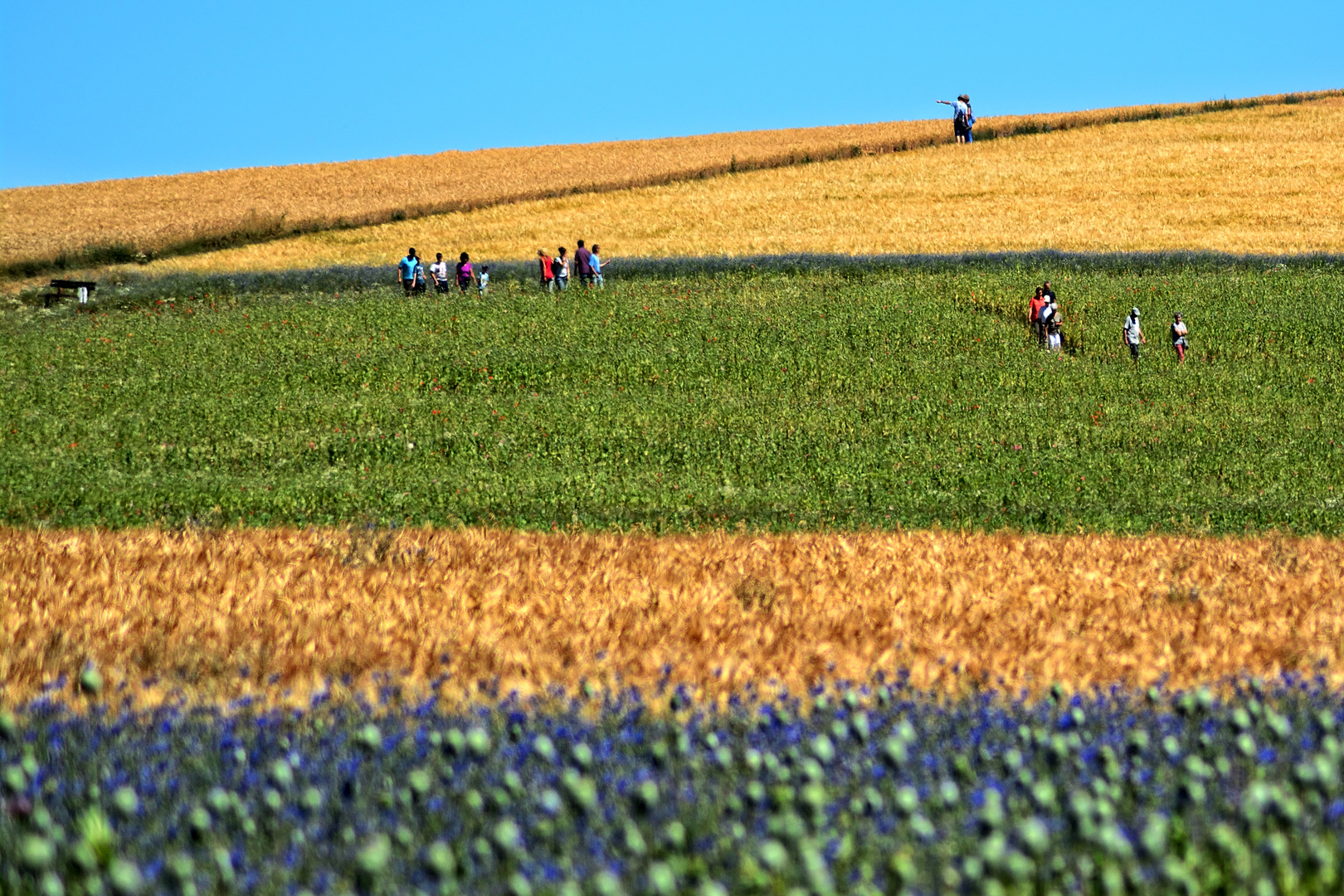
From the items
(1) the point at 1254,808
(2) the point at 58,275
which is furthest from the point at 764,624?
(2) the point at 58,275

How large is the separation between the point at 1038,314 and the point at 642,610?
2696cm

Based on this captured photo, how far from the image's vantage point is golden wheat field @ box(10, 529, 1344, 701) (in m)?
6.74

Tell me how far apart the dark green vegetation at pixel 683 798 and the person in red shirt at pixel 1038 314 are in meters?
28.0

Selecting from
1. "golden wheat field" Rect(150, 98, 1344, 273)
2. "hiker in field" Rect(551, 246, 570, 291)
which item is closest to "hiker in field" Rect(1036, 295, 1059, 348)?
"golden wheat field" Rect(150, 98, 1344, 273)

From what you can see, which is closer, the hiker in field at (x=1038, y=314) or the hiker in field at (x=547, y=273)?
the hiker in field at (x=1038, y=314)

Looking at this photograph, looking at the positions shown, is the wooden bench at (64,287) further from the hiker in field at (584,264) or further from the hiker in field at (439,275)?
the hiker in field at (584,264)

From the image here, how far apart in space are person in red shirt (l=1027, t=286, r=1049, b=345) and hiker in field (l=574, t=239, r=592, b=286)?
13398mm

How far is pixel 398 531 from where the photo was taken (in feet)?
39.2

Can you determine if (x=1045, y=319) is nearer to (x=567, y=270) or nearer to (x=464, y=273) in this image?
(x=567, y=270)

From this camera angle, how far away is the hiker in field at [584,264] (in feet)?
127

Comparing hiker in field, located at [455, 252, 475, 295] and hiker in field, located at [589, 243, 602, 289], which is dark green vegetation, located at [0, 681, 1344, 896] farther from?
hiker in field, located at [455, 252, 475, 295]

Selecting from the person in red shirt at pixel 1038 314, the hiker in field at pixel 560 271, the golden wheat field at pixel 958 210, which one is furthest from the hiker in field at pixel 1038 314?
the hiker in field at pixel 560 271

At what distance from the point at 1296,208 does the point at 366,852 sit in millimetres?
52104

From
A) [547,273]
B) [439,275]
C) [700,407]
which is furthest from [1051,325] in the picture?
[439,275]
